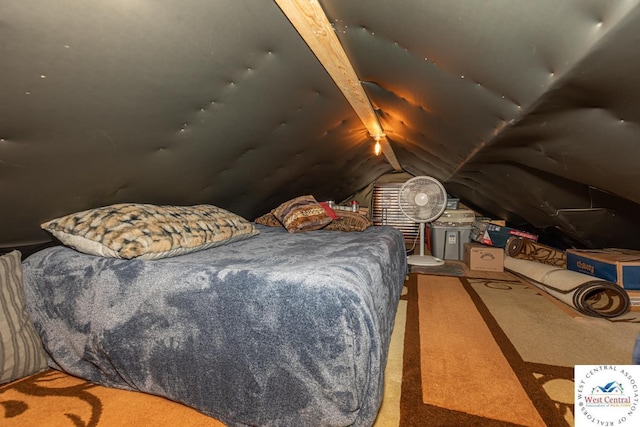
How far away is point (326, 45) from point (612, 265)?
2.49m

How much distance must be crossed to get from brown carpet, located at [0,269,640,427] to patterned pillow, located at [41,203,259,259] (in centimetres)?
58

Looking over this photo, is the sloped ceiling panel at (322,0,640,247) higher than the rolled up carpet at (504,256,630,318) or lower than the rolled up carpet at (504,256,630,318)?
higher

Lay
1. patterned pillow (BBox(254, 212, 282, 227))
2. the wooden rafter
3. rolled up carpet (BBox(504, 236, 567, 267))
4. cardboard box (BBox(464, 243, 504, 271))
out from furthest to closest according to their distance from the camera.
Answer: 1. cardboard box (BBox(464, 243, 504, 271))
2. rolled up carpet (BBox(504, 236, 567, 267))
3. patterned pillow (BBox(254, 212, 282, 227))
4. the wooden rafter

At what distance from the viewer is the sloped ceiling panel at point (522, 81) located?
3.01ft

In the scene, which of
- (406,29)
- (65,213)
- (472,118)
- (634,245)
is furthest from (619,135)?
(65,213)

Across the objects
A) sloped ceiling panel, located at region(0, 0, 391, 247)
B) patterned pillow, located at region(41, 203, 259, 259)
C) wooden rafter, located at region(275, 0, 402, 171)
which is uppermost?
wooden rafter, located at region(275, 0, 402, 171)

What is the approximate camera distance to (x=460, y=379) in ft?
4.25

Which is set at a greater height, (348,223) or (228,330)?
(348,223)

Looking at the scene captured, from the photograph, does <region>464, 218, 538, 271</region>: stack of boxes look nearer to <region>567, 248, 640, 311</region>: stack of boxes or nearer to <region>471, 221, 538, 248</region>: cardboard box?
<region>471, 221, 538, 248</region>: cardboard box

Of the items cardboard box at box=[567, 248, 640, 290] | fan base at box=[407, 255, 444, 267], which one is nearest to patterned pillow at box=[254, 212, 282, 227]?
fan base at box=[407, 255, 444, 267]

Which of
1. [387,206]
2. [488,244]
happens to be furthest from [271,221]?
[387,206]

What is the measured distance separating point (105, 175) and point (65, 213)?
1.00ft

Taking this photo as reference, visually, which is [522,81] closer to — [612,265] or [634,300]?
[612,265]

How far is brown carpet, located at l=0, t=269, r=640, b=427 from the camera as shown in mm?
1076
